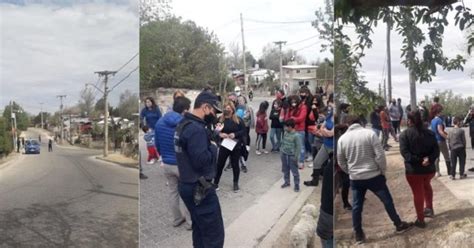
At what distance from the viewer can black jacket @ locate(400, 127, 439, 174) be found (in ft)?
13.3

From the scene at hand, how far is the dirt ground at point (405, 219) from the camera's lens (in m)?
4.09

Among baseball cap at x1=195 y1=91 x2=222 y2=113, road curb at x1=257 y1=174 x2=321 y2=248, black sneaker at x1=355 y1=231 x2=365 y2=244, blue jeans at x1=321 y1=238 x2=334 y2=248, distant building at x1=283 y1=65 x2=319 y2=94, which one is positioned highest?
distant building at x1=283 y1=65 x2=319 y2=94

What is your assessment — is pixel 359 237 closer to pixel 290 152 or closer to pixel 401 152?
pixel 401 152

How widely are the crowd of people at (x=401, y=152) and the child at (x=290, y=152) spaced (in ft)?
1.32

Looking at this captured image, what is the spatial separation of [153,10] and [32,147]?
121cm

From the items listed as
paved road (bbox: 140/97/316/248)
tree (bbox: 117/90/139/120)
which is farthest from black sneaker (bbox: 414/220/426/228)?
tree (bbox: 117/90/139/120)

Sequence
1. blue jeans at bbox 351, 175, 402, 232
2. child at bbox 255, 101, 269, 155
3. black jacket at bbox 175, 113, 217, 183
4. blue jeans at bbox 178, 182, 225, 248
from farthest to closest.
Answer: blue jeans at bbox 351, 175, 402, 232 → child at bbox 255, 101, 269, 155 → blue jeans at bbox 178, 182, 225, 248 → black jacket at bbox 175, 113, 217, 183

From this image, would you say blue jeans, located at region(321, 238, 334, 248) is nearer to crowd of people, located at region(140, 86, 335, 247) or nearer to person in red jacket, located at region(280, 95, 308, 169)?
crowd of people, located at region(140, 86, 335, 247)

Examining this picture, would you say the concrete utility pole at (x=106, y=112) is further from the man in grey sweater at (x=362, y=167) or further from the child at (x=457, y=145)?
the child at (x=457, y=145)

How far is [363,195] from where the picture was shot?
159 inches

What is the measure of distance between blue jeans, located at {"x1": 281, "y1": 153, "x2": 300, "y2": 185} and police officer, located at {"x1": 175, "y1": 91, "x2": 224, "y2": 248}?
549mm

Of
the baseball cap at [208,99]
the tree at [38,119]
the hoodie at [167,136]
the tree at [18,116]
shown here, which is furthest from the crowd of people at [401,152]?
the tree at [18,116]

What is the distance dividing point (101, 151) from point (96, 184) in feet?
0.73

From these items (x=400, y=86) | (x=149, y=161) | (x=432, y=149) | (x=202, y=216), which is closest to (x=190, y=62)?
(x=149, y=161)
